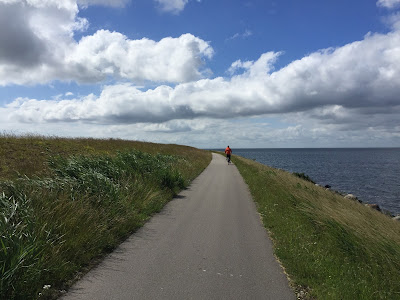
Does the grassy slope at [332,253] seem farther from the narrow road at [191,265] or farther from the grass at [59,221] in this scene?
the grass at [59,221]

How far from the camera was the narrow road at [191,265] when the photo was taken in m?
3.94

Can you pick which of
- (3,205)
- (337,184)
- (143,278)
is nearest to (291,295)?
(143,278)

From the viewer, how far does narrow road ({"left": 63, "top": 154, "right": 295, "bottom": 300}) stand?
155 inches

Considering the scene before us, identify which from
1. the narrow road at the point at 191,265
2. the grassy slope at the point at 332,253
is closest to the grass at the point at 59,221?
the narrow road at the point at 191,265

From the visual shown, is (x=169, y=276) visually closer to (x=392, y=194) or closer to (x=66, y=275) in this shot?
(x=66, y=275)

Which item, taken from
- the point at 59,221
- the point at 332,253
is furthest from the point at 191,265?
the point at 332,253

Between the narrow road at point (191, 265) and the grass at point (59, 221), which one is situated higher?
the grass at point (59, 221)

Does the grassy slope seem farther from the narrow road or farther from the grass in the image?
the grass

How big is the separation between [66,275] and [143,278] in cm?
114

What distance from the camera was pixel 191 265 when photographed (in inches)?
191

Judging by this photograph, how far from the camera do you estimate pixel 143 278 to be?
4.30 metres

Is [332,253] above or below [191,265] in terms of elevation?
below

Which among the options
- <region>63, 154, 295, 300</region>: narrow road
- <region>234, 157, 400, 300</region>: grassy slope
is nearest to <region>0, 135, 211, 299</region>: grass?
<region>63, 154, 295, 300</region>: narrow road

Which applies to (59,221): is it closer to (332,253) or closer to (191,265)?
(191,265)
